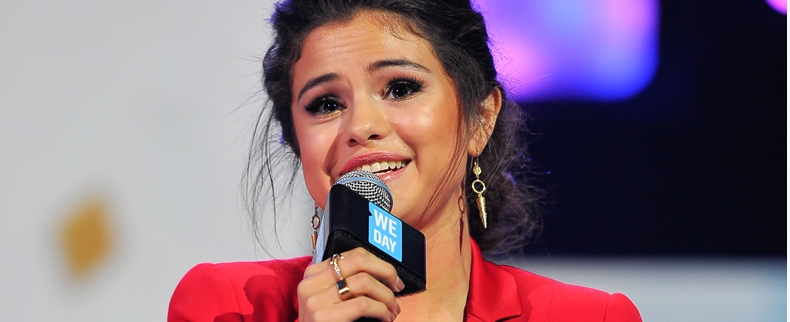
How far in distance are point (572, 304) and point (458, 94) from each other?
0.52m

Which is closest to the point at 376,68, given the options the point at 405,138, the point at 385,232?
the point at 405,138

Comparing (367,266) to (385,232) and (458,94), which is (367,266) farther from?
(458,94)

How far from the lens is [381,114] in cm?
146

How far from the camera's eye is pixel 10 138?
1.96 metres

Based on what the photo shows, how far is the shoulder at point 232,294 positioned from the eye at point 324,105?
0.39 m

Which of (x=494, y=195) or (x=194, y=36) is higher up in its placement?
(x=194, y=36)

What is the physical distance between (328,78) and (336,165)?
0.18 meters

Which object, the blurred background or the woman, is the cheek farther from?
the blurred background

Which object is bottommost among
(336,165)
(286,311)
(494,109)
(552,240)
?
(286,311)

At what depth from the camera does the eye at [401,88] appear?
1501mm

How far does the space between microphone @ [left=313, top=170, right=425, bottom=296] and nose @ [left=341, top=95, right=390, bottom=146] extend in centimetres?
43

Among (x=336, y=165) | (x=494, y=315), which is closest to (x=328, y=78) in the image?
(x=336, y=165)

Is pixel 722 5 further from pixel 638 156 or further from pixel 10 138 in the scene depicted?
pixel 10 138

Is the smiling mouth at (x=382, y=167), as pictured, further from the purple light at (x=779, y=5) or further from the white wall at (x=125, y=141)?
the purple light at (x=779, y=5)
